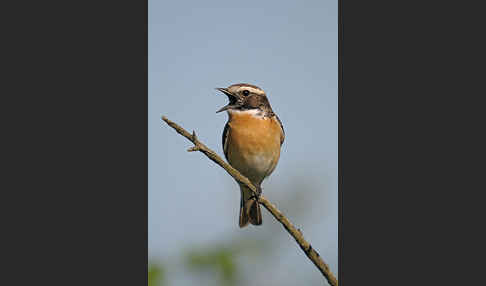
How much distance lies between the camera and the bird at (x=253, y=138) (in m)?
4.40

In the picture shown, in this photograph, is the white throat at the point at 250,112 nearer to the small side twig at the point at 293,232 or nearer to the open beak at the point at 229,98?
the open beak at the point at 229,98

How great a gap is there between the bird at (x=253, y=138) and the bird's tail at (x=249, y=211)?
1 centimetres

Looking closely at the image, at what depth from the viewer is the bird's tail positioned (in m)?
4.13

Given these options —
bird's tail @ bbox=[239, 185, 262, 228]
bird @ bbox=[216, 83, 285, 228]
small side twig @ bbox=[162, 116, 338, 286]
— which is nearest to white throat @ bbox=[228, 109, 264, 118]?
bird @ bbox=[216, 83, 285, 228]

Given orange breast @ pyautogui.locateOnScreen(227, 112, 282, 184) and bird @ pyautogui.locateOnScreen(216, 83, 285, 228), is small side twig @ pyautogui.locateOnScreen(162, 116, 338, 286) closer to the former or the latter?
bird @ pyautogui.locateOnScreen(216, 83, 285, 228)

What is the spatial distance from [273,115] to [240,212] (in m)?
0.94

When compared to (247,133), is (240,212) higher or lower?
lower

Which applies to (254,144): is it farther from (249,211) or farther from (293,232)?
(293,232)

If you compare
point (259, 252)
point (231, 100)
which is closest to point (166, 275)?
point (259, 252)

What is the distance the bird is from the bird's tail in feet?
0.04

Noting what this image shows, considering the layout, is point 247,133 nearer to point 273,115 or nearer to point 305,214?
point 273,115

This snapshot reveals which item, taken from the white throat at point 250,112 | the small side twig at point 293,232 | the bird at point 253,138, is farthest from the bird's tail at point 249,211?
the small side twig at point 293,232

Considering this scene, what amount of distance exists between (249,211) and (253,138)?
724 millimetres

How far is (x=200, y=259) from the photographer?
130 inches
